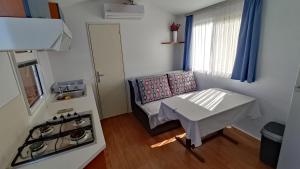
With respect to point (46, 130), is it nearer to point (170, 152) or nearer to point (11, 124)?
point (11, 124)

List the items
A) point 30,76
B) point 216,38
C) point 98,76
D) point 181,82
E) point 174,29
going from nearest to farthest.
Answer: point 30,76 → point 216,38 → point 98,76 → point 181,82 → point 174,29

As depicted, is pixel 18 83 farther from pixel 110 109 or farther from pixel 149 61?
pixel 149 61

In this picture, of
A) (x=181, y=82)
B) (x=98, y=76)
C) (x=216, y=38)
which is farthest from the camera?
(x=181, y=82)

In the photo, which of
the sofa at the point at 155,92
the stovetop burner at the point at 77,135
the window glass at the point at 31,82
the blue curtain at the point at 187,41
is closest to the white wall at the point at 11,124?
the window glass at the point at 31,82

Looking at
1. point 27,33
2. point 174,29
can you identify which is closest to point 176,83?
point 174,29

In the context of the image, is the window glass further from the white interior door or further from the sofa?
the sofa

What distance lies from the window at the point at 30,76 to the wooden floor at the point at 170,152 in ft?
3.38

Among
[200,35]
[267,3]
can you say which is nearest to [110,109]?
[200,35]

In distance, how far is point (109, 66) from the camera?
3141 millimetres

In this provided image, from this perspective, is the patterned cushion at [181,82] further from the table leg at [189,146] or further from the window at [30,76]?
the window at [30,76]

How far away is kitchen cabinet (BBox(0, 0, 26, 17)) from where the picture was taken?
2.21 ft

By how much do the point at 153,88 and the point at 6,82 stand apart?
215 centimetres

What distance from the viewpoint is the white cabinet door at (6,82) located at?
104 centimetres

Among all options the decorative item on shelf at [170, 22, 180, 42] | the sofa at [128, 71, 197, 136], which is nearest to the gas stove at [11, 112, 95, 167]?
the sofa at [128, 71, 197, 136]
